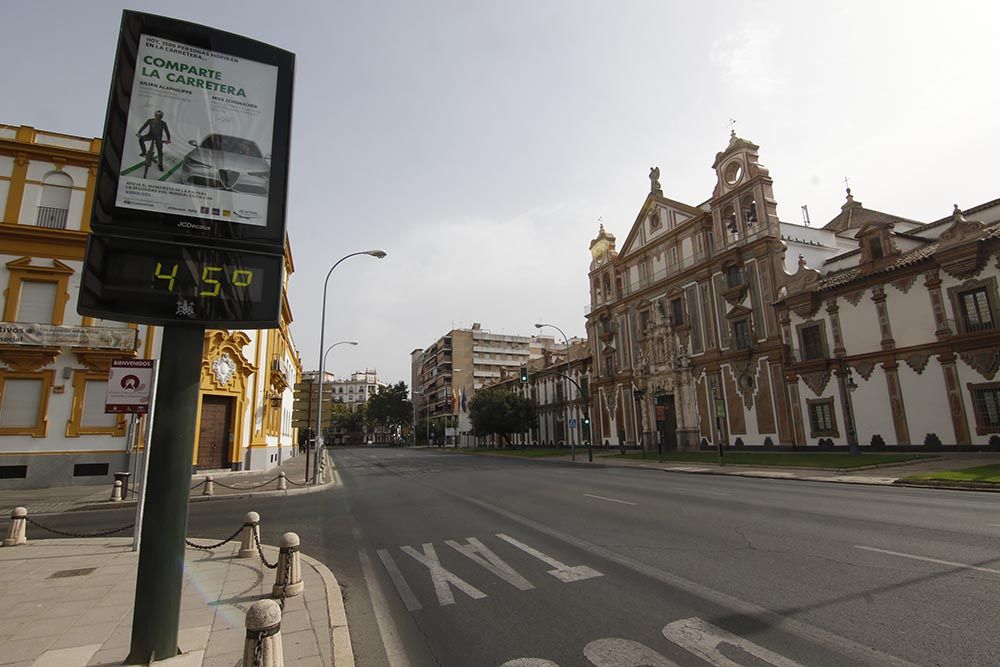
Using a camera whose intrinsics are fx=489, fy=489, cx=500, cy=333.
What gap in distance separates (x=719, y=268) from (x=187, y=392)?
37546mm

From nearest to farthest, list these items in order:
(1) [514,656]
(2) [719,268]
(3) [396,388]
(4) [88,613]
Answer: (1) [514,656]
(4) [88,613]
(2) [719,268]
(3) [396,388]

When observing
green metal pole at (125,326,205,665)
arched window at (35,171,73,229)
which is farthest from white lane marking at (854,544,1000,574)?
arched window at (35,171,73,229)

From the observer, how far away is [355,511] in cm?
1284

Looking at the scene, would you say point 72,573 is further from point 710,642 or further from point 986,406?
point 986,406

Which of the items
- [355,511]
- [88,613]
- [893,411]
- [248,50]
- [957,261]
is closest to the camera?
[248,50]

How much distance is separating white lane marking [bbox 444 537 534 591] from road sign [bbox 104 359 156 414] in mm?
6454

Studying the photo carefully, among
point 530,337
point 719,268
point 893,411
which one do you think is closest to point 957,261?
point 893,411

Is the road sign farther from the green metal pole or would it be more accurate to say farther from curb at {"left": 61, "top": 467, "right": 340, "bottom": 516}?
curb at {"left": 61, "top": 467, "right": 340, "bottom": 516}

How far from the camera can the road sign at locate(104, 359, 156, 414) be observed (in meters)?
9.28

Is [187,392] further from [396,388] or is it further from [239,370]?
[396,388]

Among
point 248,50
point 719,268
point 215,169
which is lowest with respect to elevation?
point 215,169

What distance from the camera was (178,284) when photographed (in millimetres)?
4203

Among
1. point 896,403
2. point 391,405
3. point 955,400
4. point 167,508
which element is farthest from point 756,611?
point 391,405

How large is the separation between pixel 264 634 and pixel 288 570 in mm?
3079
